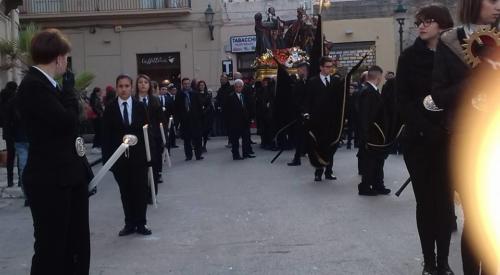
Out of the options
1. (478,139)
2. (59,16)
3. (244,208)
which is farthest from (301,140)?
(59,16)

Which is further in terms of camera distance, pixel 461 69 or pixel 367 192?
pixel 367 192

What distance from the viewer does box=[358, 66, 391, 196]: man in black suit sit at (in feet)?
29.9

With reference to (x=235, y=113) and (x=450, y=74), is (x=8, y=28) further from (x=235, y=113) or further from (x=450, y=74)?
(x=450, y=74)

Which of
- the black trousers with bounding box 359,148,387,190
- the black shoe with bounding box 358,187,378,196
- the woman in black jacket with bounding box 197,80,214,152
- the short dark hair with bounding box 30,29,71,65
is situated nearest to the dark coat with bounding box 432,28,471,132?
the short dark hair with bounding box 30,29,71,65

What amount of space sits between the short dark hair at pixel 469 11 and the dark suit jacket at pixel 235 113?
38.3 ft

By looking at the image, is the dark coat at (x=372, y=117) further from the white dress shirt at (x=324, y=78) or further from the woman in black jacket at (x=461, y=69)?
the woman in black jacket at (x=461, y=69)

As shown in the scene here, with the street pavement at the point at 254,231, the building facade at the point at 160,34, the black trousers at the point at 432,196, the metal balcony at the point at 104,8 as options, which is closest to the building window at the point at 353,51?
the building facade at the point at 160,34

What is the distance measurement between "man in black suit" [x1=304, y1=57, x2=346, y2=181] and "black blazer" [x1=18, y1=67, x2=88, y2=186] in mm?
6594

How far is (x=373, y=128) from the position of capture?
9.10 m

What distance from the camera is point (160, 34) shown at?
3203 cm

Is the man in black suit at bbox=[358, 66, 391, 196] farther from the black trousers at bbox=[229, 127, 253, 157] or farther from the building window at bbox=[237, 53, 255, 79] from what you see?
the building window at bbox=[237, 53, 255, 79]

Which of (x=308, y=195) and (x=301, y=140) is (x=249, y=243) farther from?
(x=301, y=140)

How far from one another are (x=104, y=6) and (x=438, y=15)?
93.9ft

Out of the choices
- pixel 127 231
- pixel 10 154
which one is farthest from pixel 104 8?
pixel 127 231
